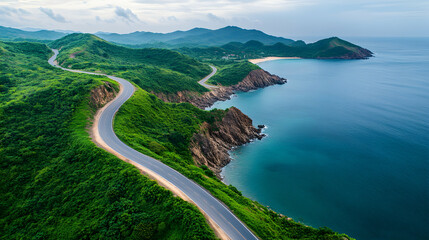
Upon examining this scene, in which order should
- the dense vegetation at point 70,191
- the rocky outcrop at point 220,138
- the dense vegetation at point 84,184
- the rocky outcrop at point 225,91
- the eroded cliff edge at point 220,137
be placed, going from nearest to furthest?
the dense vegetation at point 70,191, the dense vegetation at point 84,184, the rocky outcrop at point 220,138, the eroded cliff edge at point 220,137, the rocky outcrop at point 225,91

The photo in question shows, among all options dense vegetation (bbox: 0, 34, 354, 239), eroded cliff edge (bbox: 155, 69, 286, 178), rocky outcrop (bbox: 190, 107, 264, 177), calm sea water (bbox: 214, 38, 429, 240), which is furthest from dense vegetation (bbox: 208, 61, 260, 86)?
dense vegetation (bbox: 0, 34, 354, 239)

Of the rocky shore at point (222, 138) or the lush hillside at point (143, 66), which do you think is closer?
the rocky shore at point (222, 138)

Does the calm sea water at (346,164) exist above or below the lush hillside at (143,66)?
below

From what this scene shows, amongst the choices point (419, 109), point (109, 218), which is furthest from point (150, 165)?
point (419, 109)

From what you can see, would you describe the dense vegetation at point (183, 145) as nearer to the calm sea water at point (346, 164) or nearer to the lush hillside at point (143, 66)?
the calm sea water at point (346, 164)

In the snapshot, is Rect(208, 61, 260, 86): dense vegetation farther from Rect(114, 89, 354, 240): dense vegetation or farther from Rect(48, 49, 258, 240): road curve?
Rect(48, 49, 258, 240): road curve

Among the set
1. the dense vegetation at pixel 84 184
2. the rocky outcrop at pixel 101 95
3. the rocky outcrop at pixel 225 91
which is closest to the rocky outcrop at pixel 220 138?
the dense vegetation at pixel 84 184
